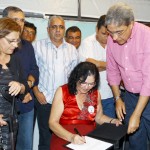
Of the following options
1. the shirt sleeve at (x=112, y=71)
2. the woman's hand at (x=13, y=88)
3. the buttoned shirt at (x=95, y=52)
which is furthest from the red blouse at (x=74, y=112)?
the buttoned shirt at (x=95, y=52)

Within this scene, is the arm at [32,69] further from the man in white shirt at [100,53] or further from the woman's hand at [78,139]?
the woman's hand at [78,139]

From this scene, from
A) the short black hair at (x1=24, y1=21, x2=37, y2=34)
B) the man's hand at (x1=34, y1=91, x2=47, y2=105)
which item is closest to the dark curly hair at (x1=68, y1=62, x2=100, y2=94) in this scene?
the man's hand at (x1=34, y1=91, x2=47, y2=105)

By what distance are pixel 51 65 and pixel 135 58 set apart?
3.33ft

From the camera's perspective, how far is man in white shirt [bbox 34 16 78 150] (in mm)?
2840

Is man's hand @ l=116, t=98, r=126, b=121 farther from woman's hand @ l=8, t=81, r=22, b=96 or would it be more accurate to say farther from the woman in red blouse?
woman's hand @ l=8, t=81, r=22, b=96

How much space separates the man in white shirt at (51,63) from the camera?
2840 millimetres

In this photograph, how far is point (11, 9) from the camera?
2406 millimetres

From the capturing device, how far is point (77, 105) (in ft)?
7.50

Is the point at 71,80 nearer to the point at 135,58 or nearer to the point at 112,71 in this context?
the point at 112,71

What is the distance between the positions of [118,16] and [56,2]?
2155mm

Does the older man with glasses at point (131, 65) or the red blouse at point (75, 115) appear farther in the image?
the red blouse at point (75, 115)

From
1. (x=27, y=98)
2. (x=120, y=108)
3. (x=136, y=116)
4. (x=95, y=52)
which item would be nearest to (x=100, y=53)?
(x=95, y=52)

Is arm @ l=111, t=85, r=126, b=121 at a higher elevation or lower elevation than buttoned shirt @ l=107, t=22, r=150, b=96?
lower

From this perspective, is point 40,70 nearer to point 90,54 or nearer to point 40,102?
point 40,102
